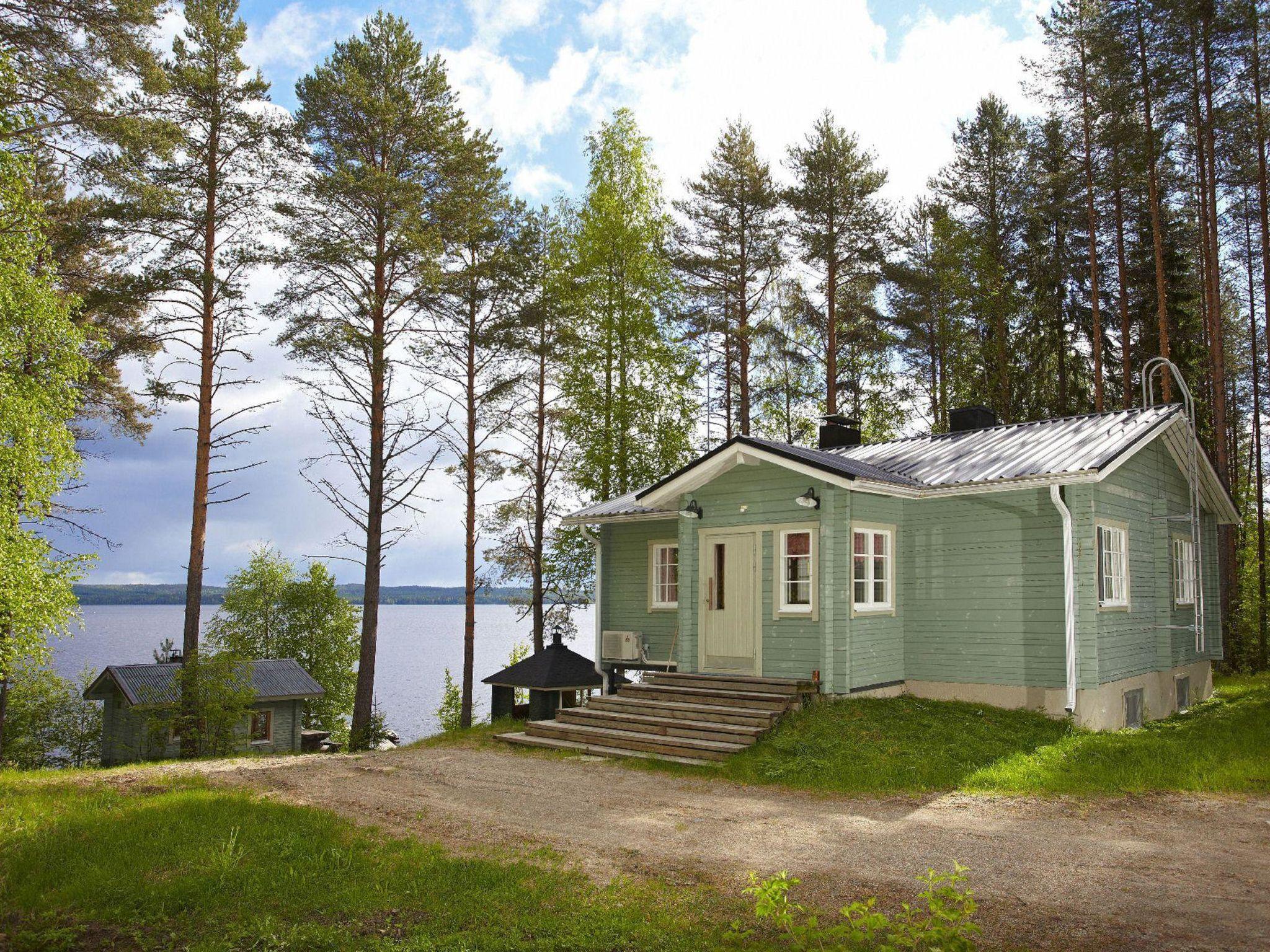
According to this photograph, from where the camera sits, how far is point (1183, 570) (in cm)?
1469

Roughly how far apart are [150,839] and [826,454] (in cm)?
988

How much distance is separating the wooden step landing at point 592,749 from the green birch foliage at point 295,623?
23.2m

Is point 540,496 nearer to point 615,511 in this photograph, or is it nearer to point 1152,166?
point 615,511

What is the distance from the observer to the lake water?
152 feet

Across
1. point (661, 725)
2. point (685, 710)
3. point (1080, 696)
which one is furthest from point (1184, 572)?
point (661, 725)

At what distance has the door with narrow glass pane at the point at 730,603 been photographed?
12242 mm

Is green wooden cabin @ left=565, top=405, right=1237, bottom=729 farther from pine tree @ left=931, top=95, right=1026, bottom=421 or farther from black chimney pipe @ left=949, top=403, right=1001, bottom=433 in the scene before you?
pine tree @ left=931, top=95, right=1026, bottom=421

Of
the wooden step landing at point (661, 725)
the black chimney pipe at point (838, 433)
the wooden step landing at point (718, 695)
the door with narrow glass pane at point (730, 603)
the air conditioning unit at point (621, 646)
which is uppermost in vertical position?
the black chimney pipe at point (838, 433)

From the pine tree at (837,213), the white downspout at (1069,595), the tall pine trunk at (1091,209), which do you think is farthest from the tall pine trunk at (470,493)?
the tall pine trunk at (1091,209)

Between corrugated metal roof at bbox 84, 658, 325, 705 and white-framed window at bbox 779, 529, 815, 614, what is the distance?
13.9 metres

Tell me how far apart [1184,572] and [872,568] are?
22.8 ft

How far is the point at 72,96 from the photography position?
10789mm

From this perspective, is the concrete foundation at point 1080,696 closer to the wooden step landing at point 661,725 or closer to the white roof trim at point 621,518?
the wooden step landing at point 661,725

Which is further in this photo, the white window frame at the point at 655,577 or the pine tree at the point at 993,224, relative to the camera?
the pine tree at the point at 993,224
